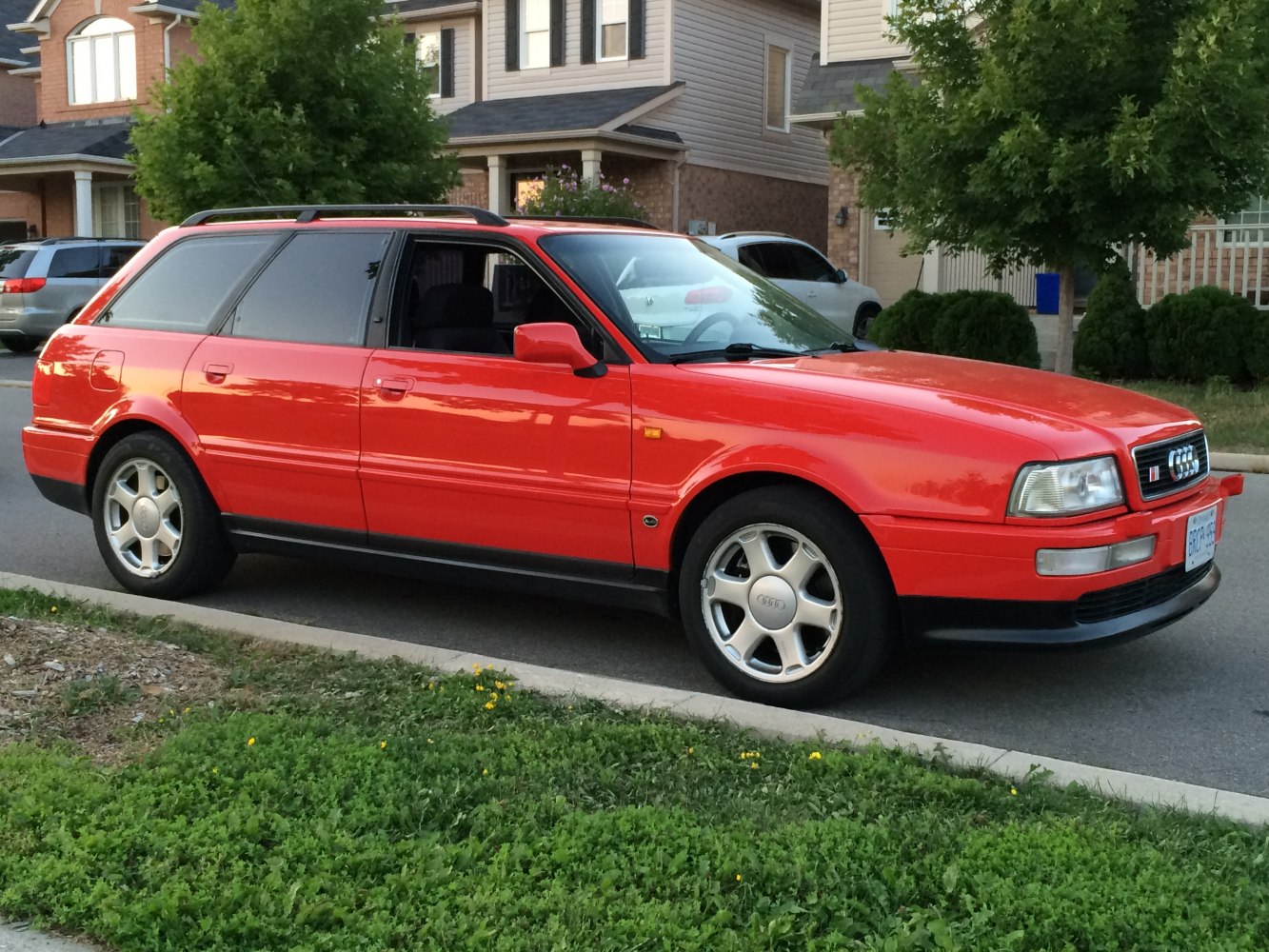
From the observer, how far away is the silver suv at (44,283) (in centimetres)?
2283

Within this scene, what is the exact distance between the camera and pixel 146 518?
21.5 feet

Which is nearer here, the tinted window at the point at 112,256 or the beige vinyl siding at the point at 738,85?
the tinted window at the point at 112,256

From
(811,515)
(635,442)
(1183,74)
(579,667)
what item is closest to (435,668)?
(579,667)

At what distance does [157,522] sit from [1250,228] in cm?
1614

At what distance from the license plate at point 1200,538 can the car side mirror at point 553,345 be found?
7.02ft

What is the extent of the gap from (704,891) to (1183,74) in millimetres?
11037

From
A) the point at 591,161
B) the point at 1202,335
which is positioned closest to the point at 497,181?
the point at 591,161

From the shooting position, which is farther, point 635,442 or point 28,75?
point 28,75

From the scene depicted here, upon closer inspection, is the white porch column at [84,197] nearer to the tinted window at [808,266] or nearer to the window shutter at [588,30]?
the window shutter at [588,30]

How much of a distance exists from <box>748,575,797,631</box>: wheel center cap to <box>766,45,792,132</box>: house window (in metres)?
25.5

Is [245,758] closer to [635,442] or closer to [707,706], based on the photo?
[707,706]

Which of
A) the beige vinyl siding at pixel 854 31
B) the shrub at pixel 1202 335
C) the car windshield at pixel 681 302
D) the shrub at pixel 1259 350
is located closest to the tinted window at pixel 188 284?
the car windshield at pixel 681 302

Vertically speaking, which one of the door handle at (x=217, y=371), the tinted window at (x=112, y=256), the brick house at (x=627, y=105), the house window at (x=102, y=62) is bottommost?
the door handle at (x=217, y=371)

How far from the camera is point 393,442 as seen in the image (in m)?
5.74
